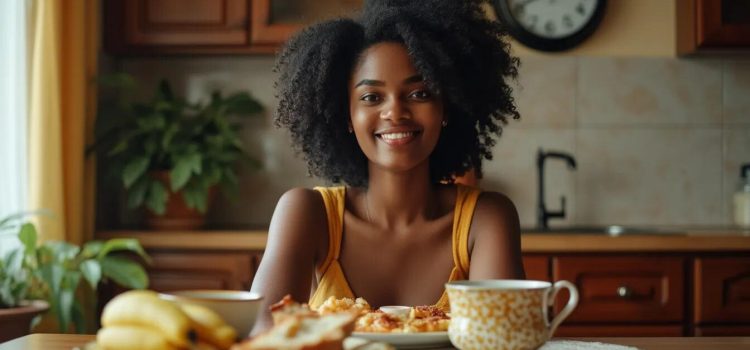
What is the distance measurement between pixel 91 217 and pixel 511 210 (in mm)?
1811

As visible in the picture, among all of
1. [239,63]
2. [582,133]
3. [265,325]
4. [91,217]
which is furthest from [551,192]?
[265,325]

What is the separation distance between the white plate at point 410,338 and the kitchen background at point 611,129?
249 centimetres

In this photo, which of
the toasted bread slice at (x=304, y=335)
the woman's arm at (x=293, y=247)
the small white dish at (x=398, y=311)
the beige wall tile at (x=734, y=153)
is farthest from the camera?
the beige wall tile at (x=734, y=153)

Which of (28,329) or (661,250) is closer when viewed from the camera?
(28,329)

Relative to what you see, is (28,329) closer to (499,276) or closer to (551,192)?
(499,276)

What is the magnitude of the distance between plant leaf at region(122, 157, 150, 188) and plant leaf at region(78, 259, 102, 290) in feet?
1.67

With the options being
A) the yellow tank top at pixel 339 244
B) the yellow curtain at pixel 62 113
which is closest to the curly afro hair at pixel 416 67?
the yellow tank top at pixel 339 244

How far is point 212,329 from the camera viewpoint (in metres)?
0.88

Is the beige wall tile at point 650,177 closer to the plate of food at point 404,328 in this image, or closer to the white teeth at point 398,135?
the white teeth at point 398,135

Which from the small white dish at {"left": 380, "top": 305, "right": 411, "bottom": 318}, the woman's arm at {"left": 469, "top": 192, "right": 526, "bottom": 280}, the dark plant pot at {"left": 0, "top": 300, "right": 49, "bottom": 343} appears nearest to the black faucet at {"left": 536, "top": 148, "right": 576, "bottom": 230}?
the woman's arm at {"left": 469, "top": 192, "right": 526, "bottom": 280}

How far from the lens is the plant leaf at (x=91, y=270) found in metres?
2.65

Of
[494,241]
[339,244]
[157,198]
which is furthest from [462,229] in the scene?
[157,198]

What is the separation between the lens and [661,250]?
295cm

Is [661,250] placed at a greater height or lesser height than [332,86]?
lesser
